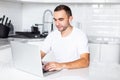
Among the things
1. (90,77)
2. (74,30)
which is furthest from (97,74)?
(74,30)

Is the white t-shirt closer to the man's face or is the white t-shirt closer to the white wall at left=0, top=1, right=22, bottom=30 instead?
the man's face

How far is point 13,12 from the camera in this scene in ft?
12.0

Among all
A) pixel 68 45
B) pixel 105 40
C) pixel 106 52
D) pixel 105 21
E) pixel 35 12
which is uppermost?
pixel 35 12

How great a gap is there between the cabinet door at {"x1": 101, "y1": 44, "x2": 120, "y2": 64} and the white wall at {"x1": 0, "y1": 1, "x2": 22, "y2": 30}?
161 centimetres

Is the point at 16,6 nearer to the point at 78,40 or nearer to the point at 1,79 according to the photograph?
the point at 78,40

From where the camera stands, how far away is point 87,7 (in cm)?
362

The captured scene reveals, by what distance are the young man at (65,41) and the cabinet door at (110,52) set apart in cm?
135

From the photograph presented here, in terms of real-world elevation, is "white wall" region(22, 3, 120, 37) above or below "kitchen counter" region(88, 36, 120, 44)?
above

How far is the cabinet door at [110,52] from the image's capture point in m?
3.06

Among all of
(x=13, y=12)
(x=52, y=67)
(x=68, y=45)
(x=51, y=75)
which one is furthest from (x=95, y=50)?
(x=51, y=75)

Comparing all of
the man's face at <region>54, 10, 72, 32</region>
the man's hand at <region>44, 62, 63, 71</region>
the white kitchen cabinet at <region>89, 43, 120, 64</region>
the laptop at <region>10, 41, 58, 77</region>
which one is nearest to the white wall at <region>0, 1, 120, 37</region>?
the white kitchen cabinet at <region>89, 43, 120, 64</region>

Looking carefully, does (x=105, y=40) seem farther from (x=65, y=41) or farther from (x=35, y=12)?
(x=65, y=41)

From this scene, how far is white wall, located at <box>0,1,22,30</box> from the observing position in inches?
131

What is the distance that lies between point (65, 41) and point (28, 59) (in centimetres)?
66
